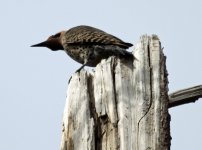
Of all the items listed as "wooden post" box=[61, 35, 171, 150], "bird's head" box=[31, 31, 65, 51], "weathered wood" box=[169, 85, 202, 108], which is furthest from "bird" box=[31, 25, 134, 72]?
"weathered wood" box=[169, 85, 202, 108]

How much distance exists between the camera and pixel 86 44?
7.79 m

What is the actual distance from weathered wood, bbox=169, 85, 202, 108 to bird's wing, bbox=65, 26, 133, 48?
2049 mm

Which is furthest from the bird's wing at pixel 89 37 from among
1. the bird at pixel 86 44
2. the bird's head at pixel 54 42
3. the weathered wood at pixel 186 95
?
the weathered wood at pixel 186 95

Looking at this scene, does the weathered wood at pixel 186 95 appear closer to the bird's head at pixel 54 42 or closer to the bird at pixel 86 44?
the bird at pixel 86 44

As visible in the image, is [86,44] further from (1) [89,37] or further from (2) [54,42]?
(2) [54,42]

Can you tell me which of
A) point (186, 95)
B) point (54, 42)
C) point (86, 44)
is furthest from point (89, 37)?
point (186, 95)

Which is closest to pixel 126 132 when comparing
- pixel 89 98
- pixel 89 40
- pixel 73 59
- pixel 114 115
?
pixel 114 115

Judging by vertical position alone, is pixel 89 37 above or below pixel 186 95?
above

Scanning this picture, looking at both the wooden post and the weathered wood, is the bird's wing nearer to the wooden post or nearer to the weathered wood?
the wooden post

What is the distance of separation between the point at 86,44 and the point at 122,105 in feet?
10.8

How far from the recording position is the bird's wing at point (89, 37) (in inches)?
282

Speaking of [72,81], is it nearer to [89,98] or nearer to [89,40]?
[89,98]

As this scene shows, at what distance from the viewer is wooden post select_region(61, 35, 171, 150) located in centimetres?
450

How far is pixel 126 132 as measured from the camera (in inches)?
177
